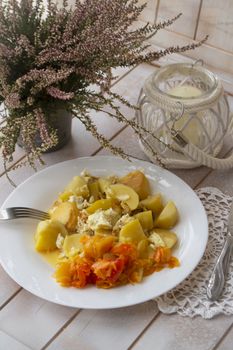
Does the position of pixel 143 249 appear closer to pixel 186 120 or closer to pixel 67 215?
pixel 67 215

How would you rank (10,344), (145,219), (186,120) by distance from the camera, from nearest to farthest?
(10,344)
(145,219)
(186,120)

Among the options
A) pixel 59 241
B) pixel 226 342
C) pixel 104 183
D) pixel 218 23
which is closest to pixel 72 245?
pixel 59 241

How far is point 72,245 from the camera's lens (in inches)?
35.5

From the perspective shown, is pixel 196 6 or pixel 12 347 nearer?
pixel 12 347

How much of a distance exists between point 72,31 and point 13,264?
14.4 inches

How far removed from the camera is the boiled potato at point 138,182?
99 centimetres

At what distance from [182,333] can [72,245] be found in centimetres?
19

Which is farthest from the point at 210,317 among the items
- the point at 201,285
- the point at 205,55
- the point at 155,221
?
the point at 205,55

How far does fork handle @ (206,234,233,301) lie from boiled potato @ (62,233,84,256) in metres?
0.19

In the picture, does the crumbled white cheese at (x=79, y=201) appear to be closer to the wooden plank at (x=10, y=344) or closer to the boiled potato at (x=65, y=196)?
the boiled potato at (x=65, y=196)

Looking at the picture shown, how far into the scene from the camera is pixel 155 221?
962mm

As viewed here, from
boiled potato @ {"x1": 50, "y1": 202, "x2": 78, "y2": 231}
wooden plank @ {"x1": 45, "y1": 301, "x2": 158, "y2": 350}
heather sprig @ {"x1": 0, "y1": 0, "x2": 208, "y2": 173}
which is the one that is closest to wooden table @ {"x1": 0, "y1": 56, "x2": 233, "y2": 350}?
wooden plank @ {"x1": 45, "y1": 301, "x2": 158, "y2": 350}

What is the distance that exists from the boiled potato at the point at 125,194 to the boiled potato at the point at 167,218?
41 millimetres

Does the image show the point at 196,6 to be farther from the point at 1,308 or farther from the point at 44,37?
→ the point at 1,308
